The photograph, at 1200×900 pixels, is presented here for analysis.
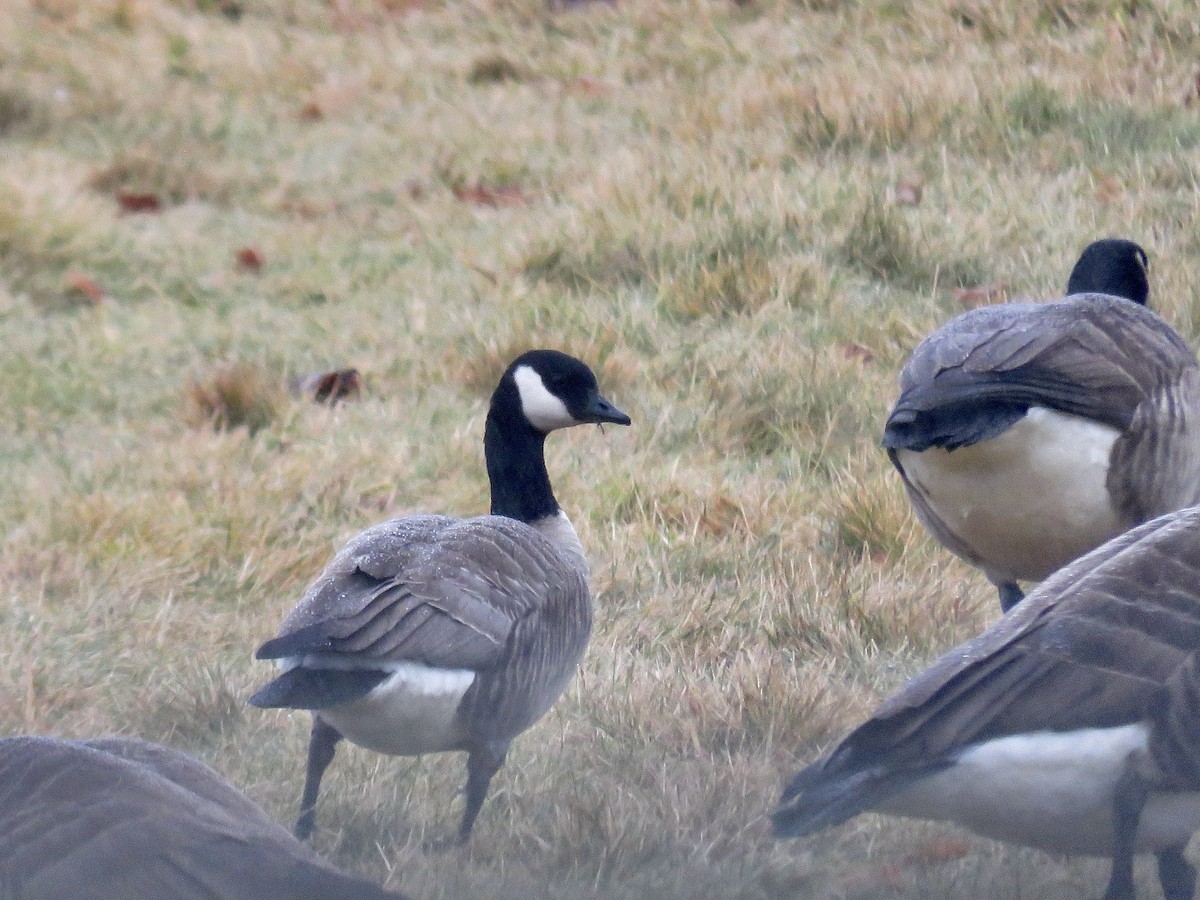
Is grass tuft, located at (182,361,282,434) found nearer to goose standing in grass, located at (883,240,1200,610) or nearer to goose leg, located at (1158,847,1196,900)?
goose standing in grass, located at (883,240,1200,610)

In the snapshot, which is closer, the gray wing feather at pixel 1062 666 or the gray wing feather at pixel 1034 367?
the gray wing feather at pixel 1062 666

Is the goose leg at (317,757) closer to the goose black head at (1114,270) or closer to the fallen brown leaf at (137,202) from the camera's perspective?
the goose black head at (1114,270)

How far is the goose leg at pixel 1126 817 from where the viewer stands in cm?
265

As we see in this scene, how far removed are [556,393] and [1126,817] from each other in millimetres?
2184

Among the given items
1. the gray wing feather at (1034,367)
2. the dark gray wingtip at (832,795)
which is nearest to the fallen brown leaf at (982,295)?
the gray wing feather at (1034,367)

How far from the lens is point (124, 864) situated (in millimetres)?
2424

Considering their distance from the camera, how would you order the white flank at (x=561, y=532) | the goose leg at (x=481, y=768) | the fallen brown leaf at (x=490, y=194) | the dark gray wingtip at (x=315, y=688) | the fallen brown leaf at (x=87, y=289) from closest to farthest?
1. the dark gray wingtip at (x=315, y=688)
2. the goose leg at (x=481, y=768)
3. the white flank at (x=561, y=532)
4. the fallen brown leaf at (x=87, y=289)
5. the fallen brown leaf at (x=490, y=194)

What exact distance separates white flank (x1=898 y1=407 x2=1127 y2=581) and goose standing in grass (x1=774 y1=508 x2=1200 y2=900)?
1118mm

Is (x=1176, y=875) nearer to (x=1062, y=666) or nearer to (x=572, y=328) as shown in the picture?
(x=1062, y=666)

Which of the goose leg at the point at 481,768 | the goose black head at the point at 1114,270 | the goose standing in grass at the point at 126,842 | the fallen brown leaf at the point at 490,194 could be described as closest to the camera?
the goose standing in grass at the point at 126,842

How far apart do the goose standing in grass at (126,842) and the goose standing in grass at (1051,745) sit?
799 millimetres

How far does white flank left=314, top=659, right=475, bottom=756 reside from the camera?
10.8ft

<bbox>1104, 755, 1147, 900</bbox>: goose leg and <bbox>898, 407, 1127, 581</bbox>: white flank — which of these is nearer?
<bbox>1104, 755, 1147, 900</bbox>: goose leg

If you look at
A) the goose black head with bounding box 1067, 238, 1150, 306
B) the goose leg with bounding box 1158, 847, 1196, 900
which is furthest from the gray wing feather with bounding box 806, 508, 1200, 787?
the goose black head with bounding box 1067, 238, 1150, 306
